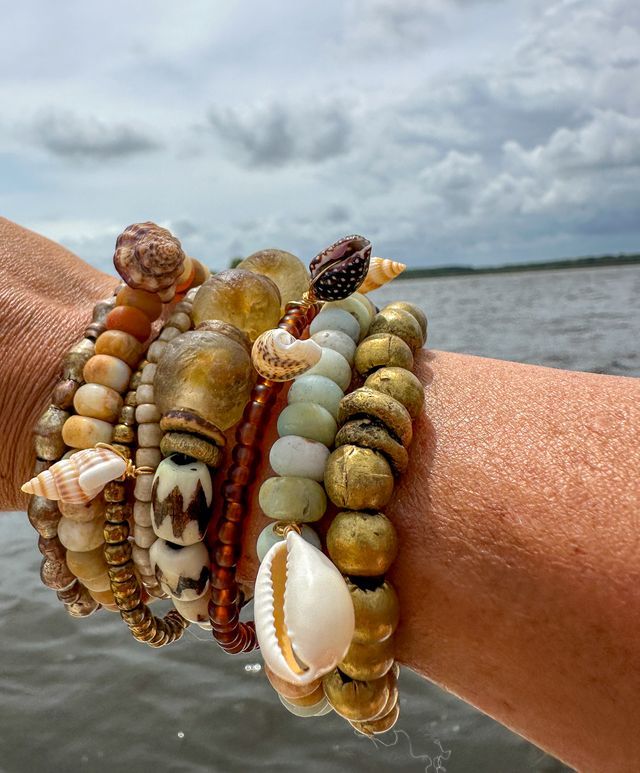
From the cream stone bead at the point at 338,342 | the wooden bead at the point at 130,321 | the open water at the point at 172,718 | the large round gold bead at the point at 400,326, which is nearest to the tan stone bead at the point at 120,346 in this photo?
the wooden bead at the point at 130,321

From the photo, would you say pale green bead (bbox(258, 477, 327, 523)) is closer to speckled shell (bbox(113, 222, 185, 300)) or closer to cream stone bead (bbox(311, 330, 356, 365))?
cream stone bead (bbox(311, 330, 356, 365))

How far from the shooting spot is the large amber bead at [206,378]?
104 centimetres

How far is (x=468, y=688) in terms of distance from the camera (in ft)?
3.01

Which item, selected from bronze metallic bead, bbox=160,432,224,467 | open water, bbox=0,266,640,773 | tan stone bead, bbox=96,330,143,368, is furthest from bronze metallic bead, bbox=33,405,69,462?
open water, bbox=0,266,640,773

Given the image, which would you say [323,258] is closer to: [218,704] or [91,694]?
[218,704]

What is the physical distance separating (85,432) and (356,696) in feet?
2.00

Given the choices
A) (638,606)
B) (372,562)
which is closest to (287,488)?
(372,562)

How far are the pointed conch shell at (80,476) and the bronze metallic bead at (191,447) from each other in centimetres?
8

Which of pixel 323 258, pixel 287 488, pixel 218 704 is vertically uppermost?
pixel 323 258

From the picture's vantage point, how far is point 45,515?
116 cm

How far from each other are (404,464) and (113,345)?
0.58 metres

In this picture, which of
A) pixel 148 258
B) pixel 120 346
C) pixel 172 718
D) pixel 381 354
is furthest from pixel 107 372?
pixel 172 718

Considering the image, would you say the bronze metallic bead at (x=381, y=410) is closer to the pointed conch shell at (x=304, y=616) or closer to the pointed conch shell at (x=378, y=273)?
the pointed conch shell at (x=304, y=616)

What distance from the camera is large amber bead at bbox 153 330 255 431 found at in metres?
1.04
